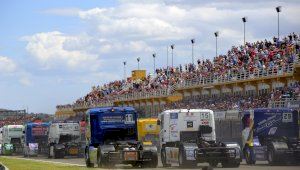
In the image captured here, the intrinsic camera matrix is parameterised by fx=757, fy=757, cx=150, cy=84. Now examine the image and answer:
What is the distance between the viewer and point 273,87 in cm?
6134

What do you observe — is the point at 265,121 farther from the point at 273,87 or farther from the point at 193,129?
the point at 273,87

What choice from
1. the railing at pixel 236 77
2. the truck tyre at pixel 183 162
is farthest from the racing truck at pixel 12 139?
the truck tyre at pixel 183 162

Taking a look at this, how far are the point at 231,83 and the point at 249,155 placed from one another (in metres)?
30.3

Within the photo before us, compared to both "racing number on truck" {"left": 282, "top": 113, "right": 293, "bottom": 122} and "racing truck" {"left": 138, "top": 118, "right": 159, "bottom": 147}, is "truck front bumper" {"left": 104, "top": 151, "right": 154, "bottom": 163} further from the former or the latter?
"racing truck" {"left": 138, "top": 118, "right": 159, "bottom": 147}

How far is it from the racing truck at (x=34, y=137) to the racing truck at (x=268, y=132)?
2885 cm

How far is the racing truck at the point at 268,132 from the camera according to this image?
35688mm

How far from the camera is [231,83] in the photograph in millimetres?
67312

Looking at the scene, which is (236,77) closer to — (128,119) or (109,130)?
(128,119)

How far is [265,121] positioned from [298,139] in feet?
7.54

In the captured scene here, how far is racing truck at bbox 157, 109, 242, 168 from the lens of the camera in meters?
33.2

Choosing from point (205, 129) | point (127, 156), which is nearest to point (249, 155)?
point (205, 129)

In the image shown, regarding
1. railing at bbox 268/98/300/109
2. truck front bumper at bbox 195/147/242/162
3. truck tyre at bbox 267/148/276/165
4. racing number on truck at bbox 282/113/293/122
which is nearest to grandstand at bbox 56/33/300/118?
railing at bbox 268/98/300/109

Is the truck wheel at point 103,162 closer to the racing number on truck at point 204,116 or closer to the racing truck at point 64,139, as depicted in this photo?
the racing number on truck at point 204,116

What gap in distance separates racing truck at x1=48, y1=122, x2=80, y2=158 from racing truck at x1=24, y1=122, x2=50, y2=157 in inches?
225
